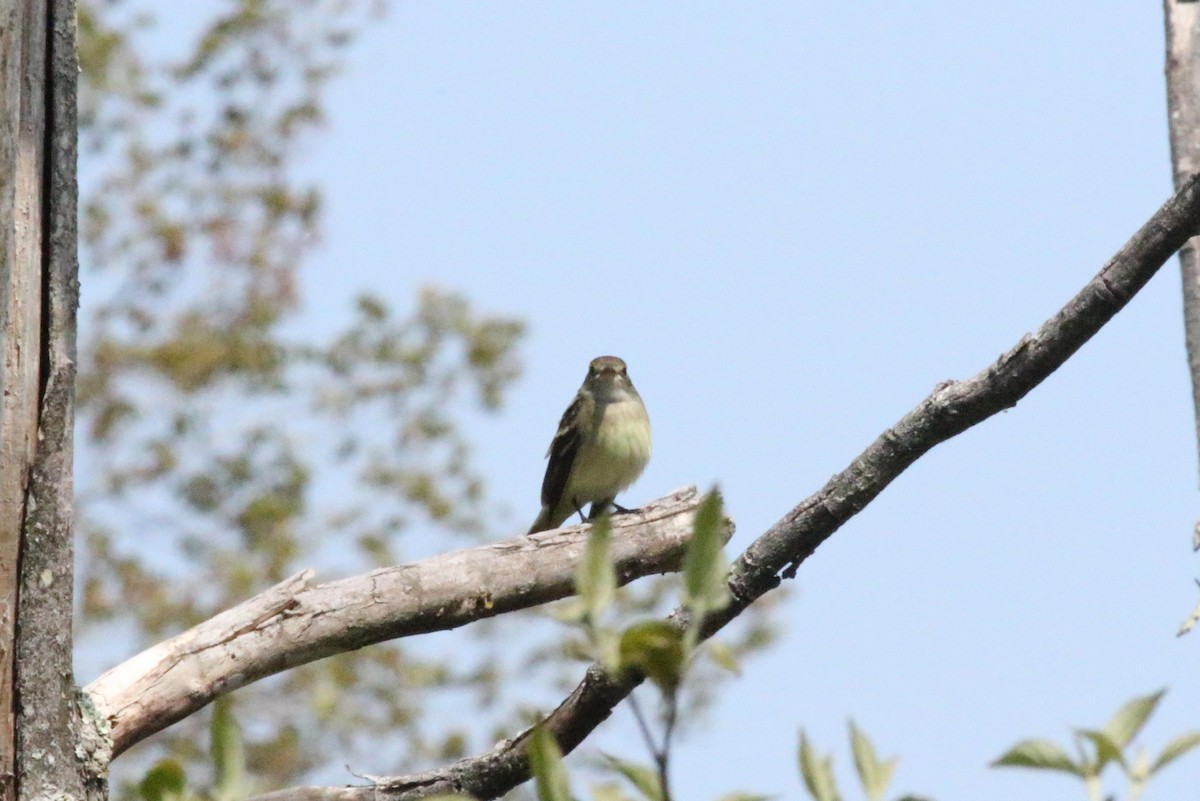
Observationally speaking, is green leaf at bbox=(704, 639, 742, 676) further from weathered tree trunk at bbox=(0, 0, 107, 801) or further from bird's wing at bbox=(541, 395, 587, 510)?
bird's wing at bbox=(541, 395, 587, 510)

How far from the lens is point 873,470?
3.61 meters

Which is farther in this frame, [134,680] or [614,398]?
[614,398]

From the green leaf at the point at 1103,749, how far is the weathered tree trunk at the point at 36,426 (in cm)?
286

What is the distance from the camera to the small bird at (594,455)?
8109mm

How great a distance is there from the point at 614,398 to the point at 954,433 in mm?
5034

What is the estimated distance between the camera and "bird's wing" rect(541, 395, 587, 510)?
822 centimetres

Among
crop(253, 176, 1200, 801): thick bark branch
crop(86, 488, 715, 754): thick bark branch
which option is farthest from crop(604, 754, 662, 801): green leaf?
crop(86, 488, 715, 754): thick bark branch

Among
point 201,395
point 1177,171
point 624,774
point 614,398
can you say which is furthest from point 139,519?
point 624,774

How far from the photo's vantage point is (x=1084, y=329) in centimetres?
332

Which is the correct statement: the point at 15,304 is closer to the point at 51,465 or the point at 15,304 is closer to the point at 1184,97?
the point at 51,465

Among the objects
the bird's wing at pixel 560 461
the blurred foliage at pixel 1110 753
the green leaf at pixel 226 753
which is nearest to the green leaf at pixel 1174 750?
the blurred foliage at pixel 1110 753

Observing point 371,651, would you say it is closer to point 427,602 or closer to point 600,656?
point 427,602

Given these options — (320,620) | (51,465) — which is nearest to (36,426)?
(51,465)

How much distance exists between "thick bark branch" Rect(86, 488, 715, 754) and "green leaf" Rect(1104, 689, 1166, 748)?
2.99 m
